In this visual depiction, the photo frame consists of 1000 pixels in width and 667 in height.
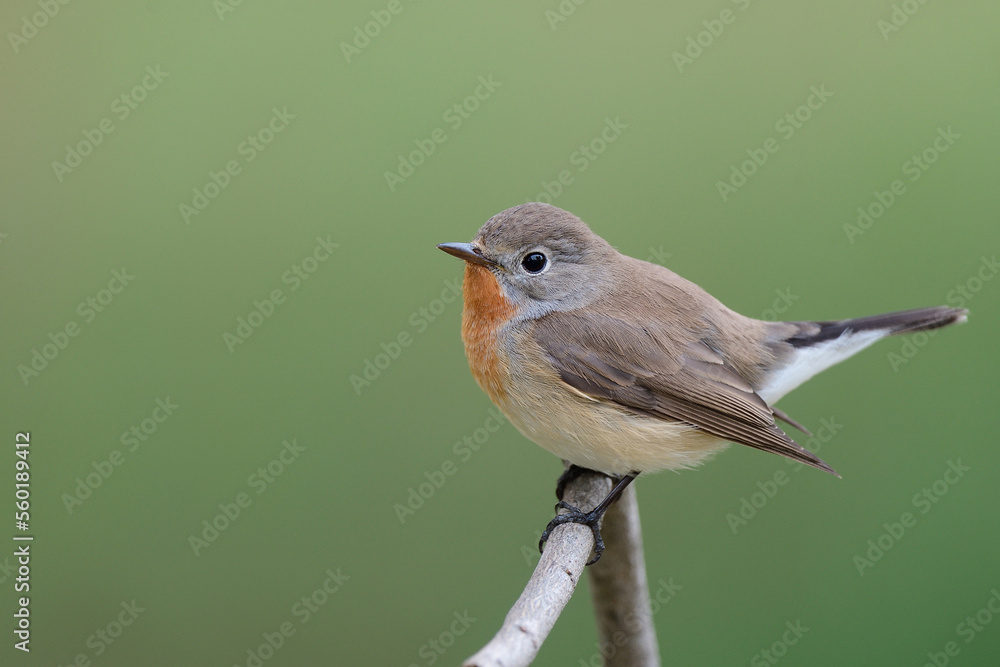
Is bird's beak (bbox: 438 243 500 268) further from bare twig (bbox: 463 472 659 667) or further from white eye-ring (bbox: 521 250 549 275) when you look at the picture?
bare twig (bbox: 463 472 659 667)

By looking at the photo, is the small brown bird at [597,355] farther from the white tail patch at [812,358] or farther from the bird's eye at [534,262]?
the white tail patch at [812,358]

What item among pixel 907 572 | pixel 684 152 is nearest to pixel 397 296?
pixel 684 152

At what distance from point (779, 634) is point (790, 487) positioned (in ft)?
2.71

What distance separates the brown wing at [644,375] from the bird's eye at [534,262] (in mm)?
220

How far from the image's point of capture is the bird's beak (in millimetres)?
3762

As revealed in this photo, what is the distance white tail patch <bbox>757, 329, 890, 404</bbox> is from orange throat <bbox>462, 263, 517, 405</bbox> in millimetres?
1270

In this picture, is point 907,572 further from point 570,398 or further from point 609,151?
point 609,151

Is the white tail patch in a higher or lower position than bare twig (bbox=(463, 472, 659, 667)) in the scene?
higher

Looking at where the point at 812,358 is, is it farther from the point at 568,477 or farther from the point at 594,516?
the point at 594,516

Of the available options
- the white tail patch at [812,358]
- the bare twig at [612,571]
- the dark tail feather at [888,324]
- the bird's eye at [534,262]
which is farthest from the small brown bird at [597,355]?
the dark tail feather at [888,324]

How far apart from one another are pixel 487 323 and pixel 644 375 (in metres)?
0.71

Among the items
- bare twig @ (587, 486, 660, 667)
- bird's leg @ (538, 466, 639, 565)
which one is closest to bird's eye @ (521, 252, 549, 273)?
bird's leg @ (538, 466, 639, 565)

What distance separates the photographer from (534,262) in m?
4.00

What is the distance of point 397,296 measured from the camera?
5.68 meters
